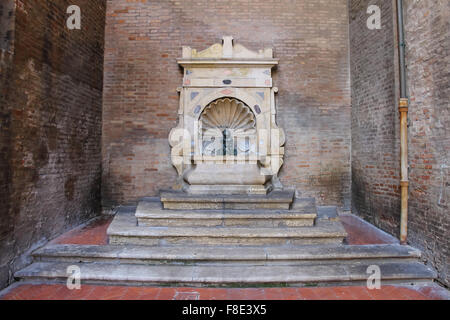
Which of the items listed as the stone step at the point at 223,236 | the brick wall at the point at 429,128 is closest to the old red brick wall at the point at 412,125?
the brick wall at the point at 429,128

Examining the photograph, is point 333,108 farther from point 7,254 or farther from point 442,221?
point 7,254

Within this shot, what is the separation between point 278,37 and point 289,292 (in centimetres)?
517

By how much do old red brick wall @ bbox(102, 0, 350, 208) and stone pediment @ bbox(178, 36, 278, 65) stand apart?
0.24 metres

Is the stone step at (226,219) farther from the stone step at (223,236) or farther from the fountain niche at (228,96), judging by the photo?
the fountain niche at (228,96)

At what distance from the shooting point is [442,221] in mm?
3359

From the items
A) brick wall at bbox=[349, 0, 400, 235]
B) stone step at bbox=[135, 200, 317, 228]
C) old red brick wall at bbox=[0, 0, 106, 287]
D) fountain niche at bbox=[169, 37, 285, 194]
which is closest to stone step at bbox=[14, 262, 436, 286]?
old red brick wall at bbox=[0, 0, 106, 287]

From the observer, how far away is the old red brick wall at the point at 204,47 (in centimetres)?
582

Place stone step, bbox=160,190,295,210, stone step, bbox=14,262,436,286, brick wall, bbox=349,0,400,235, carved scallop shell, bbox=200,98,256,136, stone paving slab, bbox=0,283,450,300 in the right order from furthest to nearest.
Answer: carved scallop shell, bbox=200,98,256,136
stone step, bbox=160,190,295,210
brick wall, bbox=349,0,400,235
stone step, bbox=14,262,436,286
stone paving slab, bbox=0,283,450,300

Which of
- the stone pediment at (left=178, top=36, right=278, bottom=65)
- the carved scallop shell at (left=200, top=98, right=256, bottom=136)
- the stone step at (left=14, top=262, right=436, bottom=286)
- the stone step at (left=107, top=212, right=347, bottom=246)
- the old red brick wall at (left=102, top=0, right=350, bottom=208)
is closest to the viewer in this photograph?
the stone step at (left=14, top=262, right=436, bottom=286)

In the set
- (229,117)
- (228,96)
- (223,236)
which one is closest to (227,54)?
(228,96)

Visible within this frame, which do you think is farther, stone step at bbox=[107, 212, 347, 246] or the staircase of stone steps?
stone step at bbox=[107, 212, 347, 246]

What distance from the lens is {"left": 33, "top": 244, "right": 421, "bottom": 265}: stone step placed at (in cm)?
354

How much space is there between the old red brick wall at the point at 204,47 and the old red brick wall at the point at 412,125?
0.50m

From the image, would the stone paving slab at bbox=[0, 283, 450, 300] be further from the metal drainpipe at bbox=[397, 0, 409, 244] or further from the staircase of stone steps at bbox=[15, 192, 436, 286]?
the metal drainpipe at bbox=[397, 0, 409, 244]
